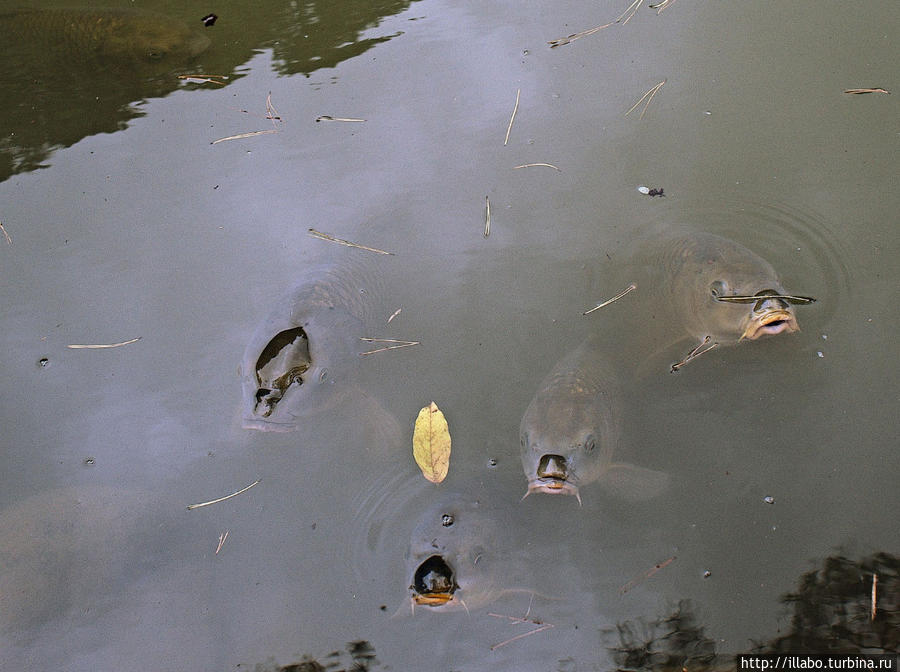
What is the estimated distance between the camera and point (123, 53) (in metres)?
3.95

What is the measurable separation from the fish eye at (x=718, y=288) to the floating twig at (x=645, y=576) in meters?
1.10

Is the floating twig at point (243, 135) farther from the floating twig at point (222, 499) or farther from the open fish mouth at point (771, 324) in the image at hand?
the open fish mouth at point (771, 324)

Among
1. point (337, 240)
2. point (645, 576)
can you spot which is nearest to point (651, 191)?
point (337, 240)

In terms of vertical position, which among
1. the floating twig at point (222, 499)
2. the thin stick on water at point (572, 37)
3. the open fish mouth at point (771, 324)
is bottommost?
the floating twig at point (222, 499)

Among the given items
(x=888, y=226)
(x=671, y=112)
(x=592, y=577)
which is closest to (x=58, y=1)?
(x=671, y=112)

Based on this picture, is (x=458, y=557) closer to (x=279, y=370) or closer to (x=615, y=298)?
(x=279, y=370)

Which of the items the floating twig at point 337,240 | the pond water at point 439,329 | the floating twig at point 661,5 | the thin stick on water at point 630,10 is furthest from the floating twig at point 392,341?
the floating twig at point 661,5

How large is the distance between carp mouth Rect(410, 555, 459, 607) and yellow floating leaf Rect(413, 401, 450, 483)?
0.39m

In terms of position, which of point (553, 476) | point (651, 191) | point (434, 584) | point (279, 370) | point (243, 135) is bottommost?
point (434, 584)

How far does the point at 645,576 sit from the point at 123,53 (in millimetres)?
4156

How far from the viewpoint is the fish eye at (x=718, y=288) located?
268cm

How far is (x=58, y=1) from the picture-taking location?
443 cm

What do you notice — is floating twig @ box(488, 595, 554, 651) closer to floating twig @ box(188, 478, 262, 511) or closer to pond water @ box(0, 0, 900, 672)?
pond water @ box(0, 0, 900, 672)

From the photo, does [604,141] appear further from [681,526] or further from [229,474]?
[229,474]
